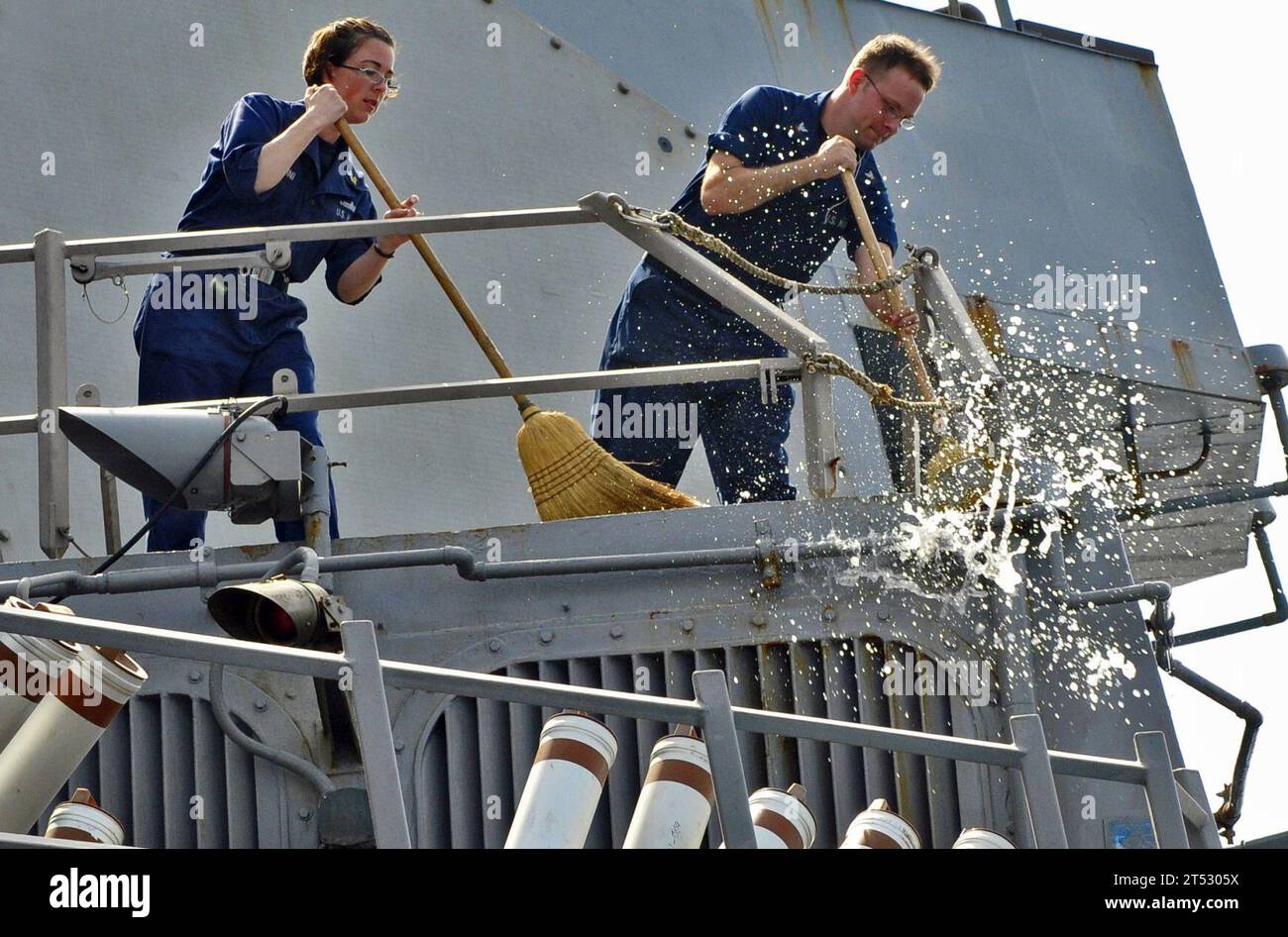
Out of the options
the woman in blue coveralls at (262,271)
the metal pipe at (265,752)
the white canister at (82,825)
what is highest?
the woman in blue coveralls at (262,271)

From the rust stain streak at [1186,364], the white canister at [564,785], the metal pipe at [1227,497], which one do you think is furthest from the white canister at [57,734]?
the rust stain streak at [1186,364]

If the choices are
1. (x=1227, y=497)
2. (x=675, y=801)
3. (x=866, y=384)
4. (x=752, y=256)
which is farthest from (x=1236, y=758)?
(x=675, y=801)

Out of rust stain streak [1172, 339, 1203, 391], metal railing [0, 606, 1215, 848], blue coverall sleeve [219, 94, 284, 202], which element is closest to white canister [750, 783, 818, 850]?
metal railing [0, 606, 1215, 848]

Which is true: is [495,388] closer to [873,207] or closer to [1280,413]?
[873,207]

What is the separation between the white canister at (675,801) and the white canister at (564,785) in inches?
3.8

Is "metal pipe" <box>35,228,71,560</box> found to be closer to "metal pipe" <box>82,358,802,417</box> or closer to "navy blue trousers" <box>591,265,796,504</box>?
"metal pipe" <box>82,358,802,417</box>

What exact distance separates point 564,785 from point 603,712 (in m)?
0.39

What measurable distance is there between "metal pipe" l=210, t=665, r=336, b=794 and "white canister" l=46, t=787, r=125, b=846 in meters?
0.69

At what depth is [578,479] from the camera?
443 centimetres

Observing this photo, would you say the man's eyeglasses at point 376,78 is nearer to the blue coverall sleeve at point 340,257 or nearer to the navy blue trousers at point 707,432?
the blue coverall sleeve at point 340,257

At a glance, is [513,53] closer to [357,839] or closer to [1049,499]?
[1049,499]

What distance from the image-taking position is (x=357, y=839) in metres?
3.71

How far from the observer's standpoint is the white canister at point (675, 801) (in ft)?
10.2
